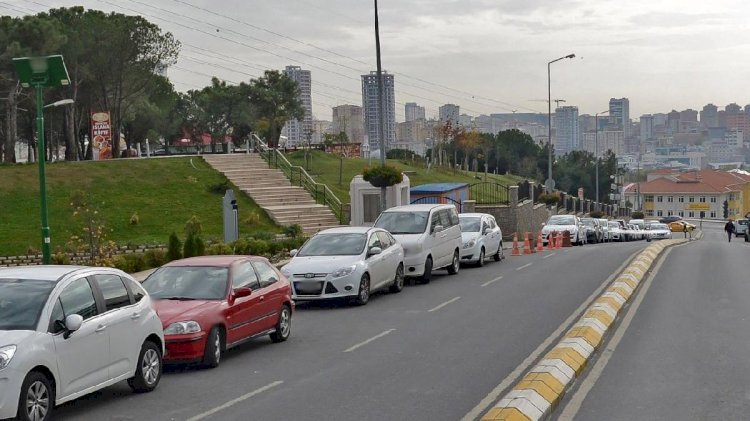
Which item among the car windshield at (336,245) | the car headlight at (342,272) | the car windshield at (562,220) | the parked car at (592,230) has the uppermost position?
the car windshield at (336,245)

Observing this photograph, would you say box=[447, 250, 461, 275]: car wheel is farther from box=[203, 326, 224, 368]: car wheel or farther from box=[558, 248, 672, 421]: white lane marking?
box=[203, 326, 224, 368]: car wheel

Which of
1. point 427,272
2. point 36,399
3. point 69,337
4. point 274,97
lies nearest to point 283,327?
point 69,337

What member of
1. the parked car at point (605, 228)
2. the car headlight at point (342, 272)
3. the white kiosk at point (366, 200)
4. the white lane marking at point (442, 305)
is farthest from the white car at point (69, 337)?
the parked car at point (605, 228)

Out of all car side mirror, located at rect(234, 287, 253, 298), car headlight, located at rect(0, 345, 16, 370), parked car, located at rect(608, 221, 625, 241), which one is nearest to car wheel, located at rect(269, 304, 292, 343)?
car side mirror, located at rect(234, 287, 253, 298)

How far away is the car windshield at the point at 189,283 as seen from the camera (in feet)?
45.1

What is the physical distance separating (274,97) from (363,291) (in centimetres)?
7181

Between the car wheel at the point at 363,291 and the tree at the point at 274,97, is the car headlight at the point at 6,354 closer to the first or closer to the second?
the car wheel at the point at 363,291

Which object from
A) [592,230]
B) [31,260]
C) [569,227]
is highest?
[31,260]

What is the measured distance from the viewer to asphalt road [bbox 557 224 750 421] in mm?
9844

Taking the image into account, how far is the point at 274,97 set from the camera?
296 ft

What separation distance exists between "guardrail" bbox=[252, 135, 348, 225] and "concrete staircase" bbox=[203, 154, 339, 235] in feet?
1.30

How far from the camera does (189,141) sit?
97.8m

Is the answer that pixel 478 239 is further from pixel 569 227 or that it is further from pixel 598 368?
pixel 569 227

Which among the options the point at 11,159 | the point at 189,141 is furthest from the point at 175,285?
the point at 189,141
